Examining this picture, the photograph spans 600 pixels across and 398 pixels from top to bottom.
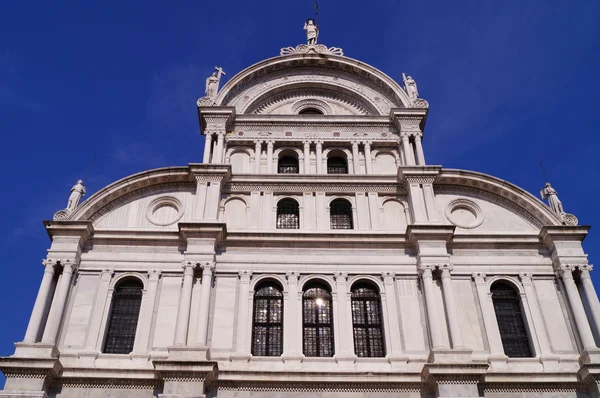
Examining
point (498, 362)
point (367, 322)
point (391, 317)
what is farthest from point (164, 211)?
point (498, 362)

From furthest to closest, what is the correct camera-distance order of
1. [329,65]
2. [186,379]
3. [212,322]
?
[329,65] → [212,322] → [186,379]

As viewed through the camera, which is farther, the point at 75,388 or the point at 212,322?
the point at 212,322

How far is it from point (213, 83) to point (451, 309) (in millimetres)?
14873

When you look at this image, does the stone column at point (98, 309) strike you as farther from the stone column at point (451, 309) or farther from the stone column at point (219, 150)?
the stone column at point (451, 309)

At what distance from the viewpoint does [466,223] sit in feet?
78.3

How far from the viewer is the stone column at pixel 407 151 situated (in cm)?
2496

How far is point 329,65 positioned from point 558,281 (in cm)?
1447

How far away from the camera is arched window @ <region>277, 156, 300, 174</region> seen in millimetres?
25877

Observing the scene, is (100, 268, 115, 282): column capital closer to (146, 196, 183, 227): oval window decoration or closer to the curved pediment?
(146, 196, 183, 227): oval window decoration

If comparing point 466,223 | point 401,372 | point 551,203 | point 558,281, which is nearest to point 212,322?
point 401,372

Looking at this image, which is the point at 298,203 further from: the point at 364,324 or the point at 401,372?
the point at 401,372

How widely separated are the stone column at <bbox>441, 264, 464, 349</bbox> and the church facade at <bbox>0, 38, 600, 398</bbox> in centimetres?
7

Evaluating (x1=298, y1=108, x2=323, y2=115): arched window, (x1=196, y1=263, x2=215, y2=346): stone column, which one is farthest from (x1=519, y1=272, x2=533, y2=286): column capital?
(x1=298, y1=108, x2=323, y2=115): arched window

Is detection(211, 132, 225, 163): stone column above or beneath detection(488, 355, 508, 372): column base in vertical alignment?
above
